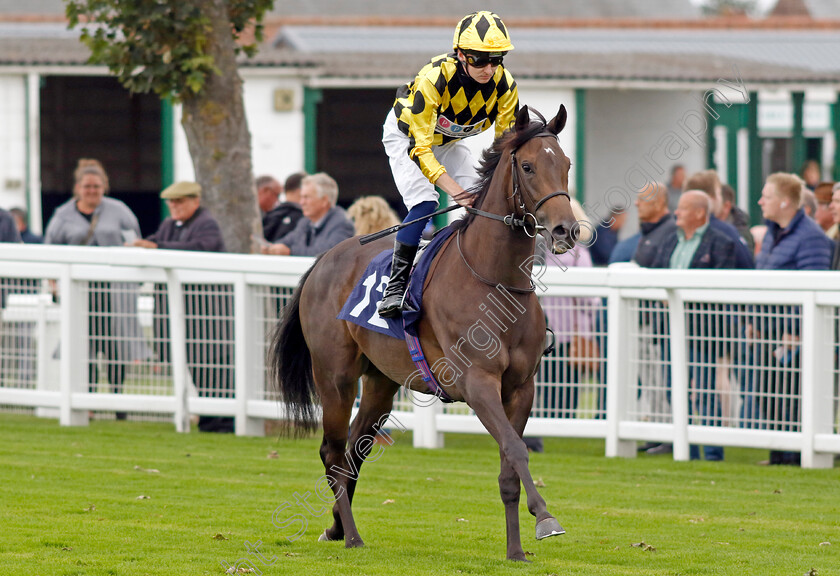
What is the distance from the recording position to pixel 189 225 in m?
8.96

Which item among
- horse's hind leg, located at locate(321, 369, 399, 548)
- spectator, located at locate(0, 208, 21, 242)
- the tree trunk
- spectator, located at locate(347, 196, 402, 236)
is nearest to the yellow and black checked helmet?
horse's hind leg, located at locate(321, 369, 399, 548)

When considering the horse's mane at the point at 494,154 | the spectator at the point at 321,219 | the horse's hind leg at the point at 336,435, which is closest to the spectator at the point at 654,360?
the spectator at the point at 321,219

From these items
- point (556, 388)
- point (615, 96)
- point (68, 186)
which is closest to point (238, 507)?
point (556, 388)

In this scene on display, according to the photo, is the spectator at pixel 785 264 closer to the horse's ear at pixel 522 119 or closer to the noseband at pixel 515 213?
the noseband at pixel 515 213

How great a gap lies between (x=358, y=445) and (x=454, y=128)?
58.8 inches

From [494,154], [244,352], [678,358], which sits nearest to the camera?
[494,154]

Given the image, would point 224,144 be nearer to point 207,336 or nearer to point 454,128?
point 207,336

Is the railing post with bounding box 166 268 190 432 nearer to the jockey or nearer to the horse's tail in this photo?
the horse's tail

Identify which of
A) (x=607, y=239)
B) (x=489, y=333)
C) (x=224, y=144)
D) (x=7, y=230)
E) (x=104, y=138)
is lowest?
(x=489, y=333)

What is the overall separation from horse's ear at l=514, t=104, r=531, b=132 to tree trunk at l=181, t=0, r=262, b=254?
15.9 feet

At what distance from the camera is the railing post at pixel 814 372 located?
7.05m

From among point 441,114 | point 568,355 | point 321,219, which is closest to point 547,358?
point 568,355

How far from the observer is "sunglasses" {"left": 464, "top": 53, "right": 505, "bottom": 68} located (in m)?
4.99

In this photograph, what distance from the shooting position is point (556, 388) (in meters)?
7.91
